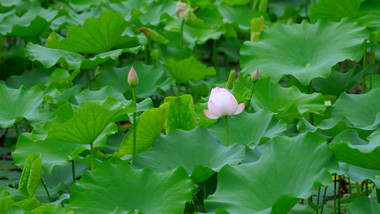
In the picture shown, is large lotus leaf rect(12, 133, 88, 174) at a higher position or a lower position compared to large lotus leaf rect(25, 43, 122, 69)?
lower

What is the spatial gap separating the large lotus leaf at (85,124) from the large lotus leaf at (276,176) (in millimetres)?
366

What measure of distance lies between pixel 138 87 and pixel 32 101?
0.50m

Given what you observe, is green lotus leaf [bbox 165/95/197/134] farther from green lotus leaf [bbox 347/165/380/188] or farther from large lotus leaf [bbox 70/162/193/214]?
green lotus leaf [bbox 347/165/380/188]

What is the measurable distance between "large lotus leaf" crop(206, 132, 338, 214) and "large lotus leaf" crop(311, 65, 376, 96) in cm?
88

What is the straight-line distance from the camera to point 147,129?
5.52ft

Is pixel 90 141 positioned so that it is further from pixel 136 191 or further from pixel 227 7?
pixel 227 7

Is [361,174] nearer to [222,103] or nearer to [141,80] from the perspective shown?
[222,103]

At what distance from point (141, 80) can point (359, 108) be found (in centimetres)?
95

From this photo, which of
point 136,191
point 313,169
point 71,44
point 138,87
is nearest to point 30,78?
point 71,44

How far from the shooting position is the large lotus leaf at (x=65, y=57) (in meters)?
2.34

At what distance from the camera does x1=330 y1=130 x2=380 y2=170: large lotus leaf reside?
4.51 ft

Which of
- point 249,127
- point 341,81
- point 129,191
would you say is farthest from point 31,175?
point 341,81

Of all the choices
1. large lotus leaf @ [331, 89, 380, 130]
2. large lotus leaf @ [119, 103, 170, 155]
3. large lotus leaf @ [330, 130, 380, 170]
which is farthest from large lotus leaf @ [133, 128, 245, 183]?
large lotus leaf @ [331, 89, 380, 130]

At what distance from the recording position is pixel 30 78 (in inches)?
110
